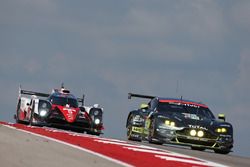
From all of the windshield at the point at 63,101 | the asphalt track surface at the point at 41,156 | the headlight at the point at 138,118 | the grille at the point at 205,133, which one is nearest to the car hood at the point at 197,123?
the grille at the point at 205,133

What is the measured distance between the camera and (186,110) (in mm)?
18031

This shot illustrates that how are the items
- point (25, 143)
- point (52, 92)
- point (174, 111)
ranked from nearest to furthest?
point (25, 143), point (174, 111), point (52, 92)

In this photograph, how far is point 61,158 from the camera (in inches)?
294

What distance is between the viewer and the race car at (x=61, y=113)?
78.2 feet

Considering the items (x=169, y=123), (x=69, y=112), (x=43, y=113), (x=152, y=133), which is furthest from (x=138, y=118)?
(x=43, y=113)

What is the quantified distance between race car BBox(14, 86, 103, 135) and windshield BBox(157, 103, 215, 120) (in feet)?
22.1

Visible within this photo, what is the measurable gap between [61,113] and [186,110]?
23.9 ft

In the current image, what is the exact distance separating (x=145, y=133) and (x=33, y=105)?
7255 mm

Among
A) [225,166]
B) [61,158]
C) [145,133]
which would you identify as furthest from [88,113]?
[61,158]

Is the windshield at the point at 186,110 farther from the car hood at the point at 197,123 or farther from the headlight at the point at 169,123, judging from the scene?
the headlight at the point at 169,123

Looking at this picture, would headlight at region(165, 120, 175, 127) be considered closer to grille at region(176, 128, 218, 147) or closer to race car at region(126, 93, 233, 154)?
race car at region(126, 93, 233, 154)

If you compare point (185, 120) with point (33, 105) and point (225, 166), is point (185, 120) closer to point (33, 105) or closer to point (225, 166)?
point (225, 166)

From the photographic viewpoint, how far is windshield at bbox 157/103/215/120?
58.3 feet

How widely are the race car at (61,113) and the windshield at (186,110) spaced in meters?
6.75
